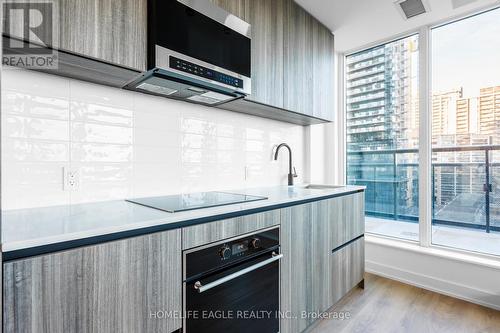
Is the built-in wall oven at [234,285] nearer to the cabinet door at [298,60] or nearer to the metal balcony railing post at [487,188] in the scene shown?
the cabinet door at [298,60]

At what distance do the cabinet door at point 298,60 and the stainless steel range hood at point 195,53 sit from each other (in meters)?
0.47

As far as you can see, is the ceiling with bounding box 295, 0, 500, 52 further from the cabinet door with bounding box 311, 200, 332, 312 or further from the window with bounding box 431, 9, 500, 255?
the cabinet door with bounding box 311, 200, 332, 312

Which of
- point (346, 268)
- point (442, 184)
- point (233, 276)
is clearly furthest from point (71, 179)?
point (442, 184)

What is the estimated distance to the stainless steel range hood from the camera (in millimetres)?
1297

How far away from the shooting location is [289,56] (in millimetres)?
2096

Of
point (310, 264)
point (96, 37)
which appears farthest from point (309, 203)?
point (96, 37)

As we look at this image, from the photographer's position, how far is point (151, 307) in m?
1.02

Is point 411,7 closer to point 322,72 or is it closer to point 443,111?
point 322,72

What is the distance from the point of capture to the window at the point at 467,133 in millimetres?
2346

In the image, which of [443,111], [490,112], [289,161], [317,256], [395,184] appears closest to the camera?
[317,256]

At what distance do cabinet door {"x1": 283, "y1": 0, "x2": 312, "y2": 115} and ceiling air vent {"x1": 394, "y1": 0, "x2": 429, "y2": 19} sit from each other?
725 mm

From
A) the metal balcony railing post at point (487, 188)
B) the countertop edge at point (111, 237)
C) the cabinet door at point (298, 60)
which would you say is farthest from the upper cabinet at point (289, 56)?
the metal balcony railing post at point (487, 188)

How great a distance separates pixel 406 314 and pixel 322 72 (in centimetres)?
209

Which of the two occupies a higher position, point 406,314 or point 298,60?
point 298,60
